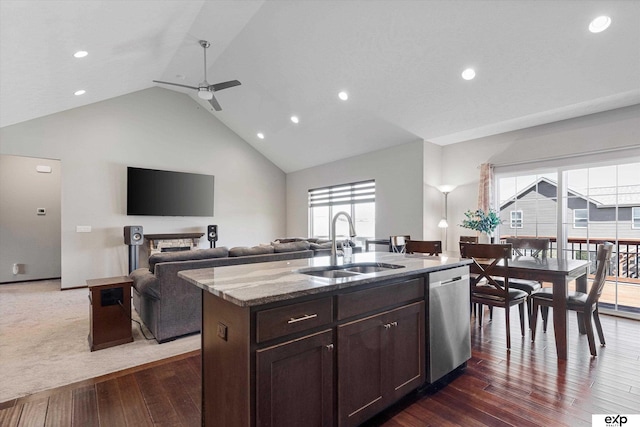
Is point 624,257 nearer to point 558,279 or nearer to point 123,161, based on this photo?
point 558,279

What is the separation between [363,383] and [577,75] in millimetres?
4186

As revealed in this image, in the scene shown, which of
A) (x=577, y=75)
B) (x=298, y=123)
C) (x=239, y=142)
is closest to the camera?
(x=577, y=75)

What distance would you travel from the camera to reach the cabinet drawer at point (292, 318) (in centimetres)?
134

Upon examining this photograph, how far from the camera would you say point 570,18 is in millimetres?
3010

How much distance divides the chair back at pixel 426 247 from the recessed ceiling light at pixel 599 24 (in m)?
2.59

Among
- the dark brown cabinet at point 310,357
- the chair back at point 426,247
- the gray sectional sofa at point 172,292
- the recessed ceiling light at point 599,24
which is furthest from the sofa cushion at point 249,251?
the recessed ceiling light at point 599,24

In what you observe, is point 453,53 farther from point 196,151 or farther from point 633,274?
point 196,151

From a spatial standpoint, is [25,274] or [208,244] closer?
[25,274]

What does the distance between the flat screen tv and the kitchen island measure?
5473 millimetres

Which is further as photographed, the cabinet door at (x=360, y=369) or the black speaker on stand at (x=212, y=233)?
the black speaker on stand at (x=212, y=233)

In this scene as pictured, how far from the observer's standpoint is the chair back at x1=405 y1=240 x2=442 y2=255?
3549 mm

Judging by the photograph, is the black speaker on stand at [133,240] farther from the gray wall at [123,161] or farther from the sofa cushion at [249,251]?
the sofa cushion at [249,251]

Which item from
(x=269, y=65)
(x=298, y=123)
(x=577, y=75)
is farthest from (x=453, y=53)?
(x=298, y=123)

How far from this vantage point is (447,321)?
2291 millimetres
